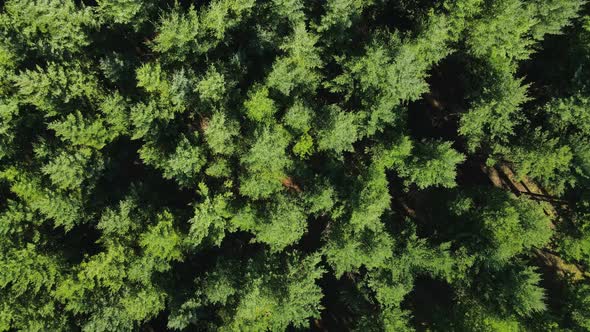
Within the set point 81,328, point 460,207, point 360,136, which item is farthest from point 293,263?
point 81,328

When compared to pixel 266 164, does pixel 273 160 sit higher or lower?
lower

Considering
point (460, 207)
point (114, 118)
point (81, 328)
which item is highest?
point (114, 118)

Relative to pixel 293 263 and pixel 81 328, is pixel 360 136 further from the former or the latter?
pixel 81 328

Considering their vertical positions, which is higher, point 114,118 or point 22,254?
point 114,118

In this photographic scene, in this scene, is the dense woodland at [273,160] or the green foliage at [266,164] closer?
the green foliage at [266,164]

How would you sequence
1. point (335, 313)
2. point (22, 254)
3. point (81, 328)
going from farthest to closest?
1. point (335, 313)
2. point (81, 328)
3. point (22, 254)

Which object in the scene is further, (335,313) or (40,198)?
(335,313)

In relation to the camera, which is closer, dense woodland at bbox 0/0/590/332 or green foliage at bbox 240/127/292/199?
green foliage at bbox 240/127/292/199

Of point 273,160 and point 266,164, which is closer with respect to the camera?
point 273,160
